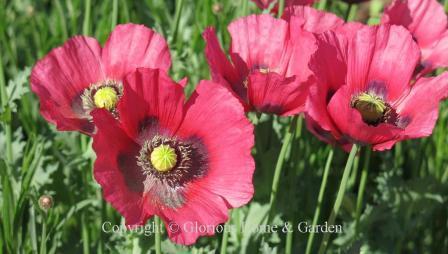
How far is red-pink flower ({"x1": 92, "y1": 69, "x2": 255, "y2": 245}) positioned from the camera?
1230 mm

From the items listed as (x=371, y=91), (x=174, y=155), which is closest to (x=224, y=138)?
(x=174, y=155)

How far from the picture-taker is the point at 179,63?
2.04 metres

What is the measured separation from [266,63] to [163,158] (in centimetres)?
36

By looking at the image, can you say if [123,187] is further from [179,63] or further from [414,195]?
[414,195]

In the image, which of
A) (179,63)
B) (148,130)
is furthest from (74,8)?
(148,130)

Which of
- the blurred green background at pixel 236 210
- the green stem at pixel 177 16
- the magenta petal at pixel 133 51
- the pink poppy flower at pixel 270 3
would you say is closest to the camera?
the magenta petal at pixel 133 51

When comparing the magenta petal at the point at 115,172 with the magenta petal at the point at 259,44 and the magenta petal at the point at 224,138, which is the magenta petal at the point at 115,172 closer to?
the magenta petal at the point at 224,138

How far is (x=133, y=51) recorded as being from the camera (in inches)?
58.3

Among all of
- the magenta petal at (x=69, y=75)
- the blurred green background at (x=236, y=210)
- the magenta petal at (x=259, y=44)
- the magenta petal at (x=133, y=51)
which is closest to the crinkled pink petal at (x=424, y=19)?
the blurred green background at (x=236, y=210)

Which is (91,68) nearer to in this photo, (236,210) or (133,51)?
(133,51)

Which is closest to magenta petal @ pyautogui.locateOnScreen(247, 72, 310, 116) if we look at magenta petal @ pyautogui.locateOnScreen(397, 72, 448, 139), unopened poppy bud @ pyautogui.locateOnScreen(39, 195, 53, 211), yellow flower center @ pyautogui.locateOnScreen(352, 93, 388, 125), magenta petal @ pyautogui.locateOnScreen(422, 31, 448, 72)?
yellow flower center @ pyautogui.locateOnScreen(352, 93, 388, 125)

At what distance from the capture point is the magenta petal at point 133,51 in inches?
57.0

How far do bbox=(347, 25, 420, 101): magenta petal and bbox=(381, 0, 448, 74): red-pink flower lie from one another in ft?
1.15

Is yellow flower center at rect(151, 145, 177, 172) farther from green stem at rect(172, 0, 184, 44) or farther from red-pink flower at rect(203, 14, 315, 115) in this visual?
green stem at rect(172, 0, 184, 44)
